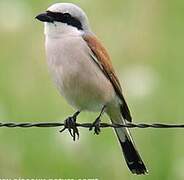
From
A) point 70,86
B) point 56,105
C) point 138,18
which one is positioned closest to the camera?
point 70,86

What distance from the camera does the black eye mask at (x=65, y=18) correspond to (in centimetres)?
588

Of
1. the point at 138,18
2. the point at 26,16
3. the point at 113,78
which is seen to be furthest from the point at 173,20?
the point at 113,78

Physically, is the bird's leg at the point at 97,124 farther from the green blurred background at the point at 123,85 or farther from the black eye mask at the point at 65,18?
the black eye mask at the point at 65,18

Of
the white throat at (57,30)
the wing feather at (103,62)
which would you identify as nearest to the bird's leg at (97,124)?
the wing feather at (103,62)

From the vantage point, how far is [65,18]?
5961 millimetres

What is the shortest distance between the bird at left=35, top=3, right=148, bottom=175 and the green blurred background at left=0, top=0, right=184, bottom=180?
0.74 ft

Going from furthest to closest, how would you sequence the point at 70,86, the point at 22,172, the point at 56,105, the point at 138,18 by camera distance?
the point at 138,18
the point at 56,105
the point at 22,172
the point at 70,86

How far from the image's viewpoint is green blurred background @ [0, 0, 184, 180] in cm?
625

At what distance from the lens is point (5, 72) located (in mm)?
6914

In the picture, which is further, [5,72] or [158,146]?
[5,72]

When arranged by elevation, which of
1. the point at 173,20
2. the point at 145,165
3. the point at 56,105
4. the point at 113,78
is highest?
the point at 173,20

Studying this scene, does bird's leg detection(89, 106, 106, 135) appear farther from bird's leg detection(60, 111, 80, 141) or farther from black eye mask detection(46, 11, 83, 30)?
black eye mask detection(46, 11, 83, 30)

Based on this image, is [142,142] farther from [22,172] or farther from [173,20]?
[173,20]

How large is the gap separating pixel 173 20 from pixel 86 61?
5.62ft
